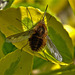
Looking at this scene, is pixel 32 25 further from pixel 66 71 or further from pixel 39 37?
pixel 66 71

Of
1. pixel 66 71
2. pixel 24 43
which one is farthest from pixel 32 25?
pixel 66 71

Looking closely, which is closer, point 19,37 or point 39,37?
point 19,37

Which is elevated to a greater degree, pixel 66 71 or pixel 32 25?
pixel 32 25

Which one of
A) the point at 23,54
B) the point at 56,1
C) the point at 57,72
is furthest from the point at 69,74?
the point at 56,1

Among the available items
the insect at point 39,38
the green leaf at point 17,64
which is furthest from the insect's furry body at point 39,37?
the green leaf at point 17,64

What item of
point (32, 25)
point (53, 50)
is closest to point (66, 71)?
point (53, 50)

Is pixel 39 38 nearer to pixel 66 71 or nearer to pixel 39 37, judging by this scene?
pixel 39 37
